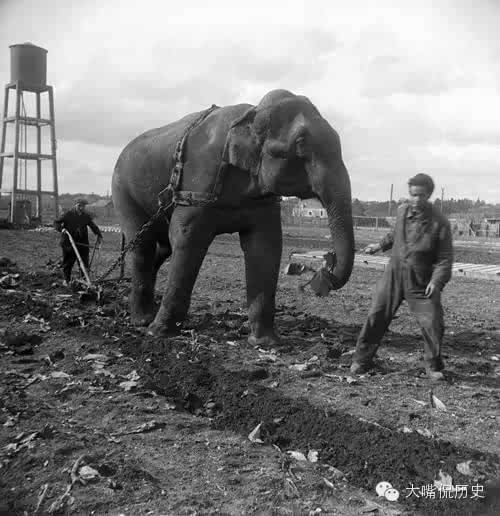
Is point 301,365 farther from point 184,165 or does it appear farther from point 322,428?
point 184,165

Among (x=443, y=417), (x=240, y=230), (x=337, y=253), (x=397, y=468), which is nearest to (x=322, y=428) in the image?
(x=397, y=468)

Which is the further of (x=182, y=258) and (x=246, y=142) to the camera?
(x=182, y=258)

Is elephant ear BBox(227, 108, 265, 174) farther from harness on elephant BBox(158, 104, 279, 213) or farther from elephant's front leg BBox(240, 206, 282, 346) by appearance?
elephant's front leg BBox(240, 206, 282, 346)

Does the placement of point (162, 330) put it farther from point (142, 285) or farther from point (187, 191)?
point (187, 191)

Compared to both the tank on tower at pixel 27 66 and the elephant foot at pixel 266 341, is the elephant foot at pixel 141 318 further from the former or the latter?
the tank on tower at pixel 27 66

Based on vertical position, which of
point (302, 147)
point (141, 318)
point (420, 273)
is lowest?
point (141, 318)

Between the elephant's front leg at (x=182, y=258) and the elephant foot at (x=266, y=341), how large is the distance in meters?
0.79

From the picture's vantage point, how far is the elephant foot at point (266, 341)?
6344mm

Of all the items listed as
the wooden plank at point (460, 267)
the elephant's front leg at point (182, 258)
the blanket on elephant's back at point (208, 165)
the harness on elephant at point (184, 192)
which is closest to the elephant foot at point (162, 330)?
the elephant's front leg at point (182, 258)

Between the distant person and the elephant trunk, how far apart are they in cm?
609

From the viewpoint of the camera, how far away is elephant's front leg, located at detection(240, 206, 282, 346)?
6438 mm

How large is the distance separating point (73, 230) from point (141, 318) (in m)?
4.02

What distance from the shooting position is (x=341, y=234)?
17.6ft

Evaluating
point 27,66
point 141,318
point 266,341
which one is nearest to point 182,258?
point 266,341
